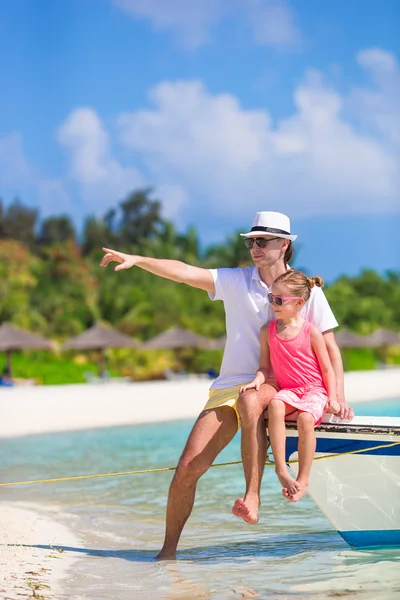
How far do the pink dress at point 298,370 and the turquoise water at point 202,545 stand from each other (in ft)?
2.99

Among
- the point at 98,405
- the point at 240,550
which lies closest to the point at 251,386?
the point at 240,550

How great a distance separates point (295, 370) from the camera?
491cm

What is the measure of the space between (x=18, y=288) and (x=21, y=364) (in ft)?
19.6

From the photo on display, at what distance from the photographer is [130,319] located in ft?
112

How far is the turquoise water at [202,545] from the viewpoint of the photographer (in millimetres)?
4906

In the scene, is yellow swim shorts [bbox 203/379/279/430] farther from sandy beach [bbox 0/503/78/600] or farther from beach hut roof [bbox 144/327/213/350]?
A: beach hut roof [bbox 144/327/213/350]

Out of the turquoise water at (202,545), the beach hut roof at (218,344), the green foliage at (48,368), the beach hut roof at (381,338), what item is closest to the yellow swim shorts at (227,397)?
the turquoise water at (202,545)

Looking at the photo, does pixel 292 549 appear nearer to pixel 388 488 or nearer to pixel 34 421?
pixel 388 488

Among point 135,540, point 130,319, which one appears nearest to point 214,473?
point 135,540

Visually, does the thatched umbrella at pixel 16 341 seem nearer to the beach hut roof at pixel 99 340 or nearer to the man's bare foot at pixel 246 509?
the beach hut roof at pixel 99 340

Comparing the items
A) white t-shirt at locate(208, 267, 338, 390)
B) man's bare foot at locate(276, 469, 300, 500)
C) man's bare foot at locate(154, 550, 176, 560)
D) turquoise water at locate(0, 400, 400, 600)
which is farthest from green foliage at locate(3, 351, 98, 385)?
man's bare foot at locate(276, 469, 300, 500)

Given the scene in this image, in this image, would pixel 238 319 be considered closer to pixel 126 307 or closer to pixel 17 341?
pixel 17 341

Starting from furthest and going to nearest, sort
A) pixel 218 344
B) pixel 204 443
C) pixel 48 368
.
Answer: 1. pixel 218 344
2. pixel 48 368
3. pixel 204 443

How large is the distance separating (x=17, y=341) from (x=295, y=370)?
2210 centimetres
